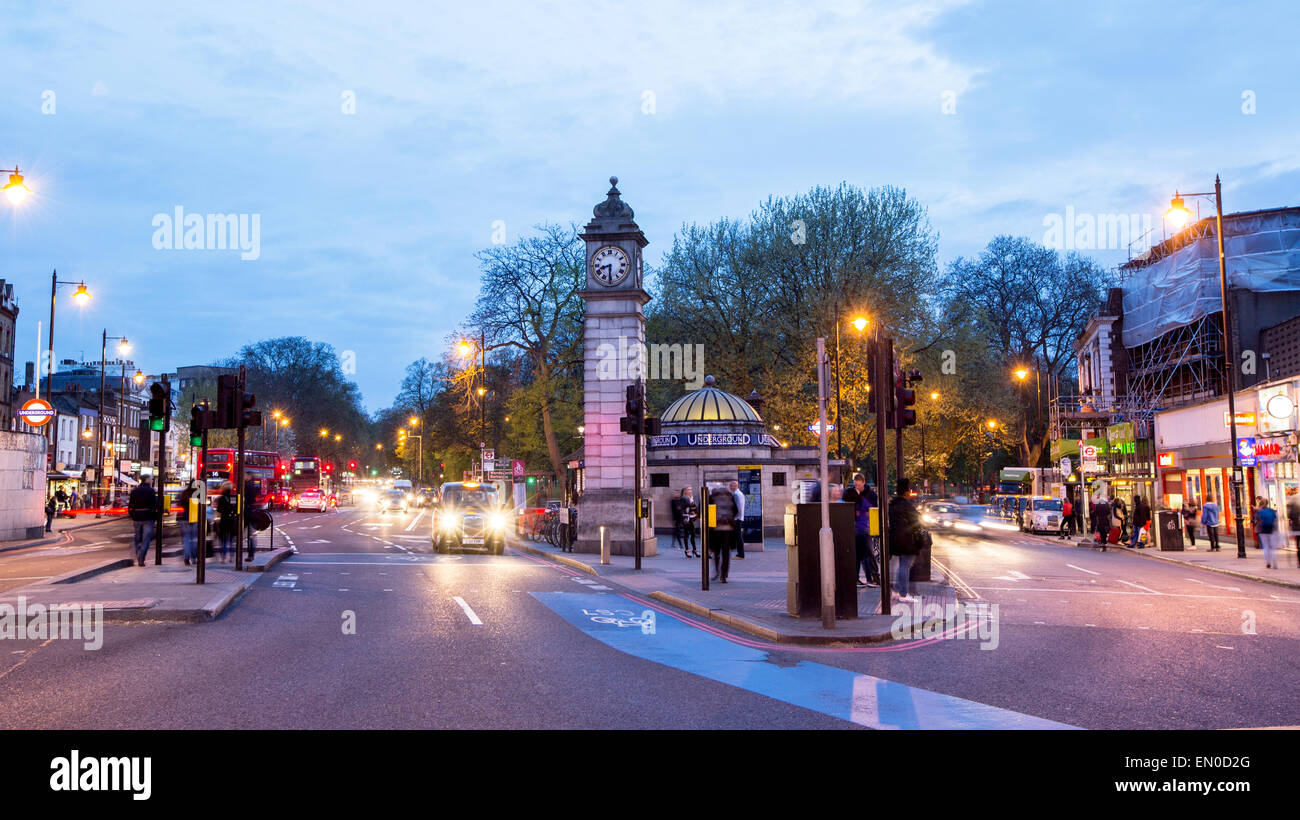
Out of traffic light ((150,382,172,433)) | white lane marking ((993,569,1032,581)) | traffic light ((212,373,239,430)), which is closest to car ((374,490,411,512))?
traffic light ((150,382,172,433))

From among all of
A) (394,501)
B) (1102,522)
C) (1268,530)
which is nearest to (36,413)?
(394,501)

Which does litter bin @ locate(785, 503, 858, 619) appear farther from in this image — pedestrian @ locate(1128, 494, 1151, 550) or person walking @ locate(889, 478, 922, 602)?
pedestrian @ locate(1128, 494, 1151, 550)

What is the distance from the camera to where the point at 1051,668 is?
31.8ft

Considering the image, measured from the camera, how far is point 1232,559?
2769cm

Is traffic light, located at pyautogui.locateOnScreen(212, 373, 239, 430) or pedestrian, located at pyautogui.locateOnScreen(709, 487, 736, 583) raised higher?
traffic light, located at pyautogui.locateOnScreen(212, 373, 239, 430)

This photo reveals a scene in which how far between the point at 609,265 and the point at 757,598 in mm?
14282

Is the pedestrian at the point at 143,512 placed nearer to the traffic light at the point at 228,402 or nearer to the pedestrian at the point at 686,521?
the traffic light at the point at 228,402

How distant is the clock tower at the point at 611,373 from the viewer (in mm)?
27141

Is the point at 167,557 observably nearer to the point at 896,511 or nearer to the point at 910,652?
the point at 896,511

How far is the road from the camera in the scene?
730 centimetres

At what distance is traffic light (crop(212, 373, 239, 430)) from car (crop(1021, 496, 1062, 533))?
125 feet

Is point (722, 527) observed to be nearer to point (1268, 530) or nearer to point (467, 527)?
point (467, 527)
